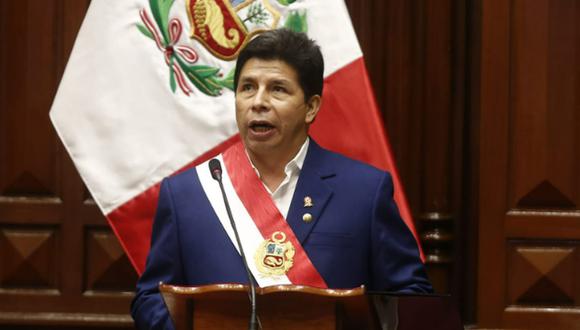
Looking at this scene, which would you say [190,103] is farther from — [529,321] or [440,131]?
[529,321]

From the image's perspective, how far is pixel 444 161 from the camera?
3.22 metres

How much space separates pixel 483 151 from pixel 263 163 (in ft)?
3.50

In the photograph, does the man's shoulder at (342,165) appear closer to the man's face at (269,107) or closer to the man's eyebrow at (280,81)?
the man's face at (269,107)

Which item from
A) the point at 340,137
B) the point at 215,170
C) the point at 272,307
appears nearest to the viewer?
the point at 272,307

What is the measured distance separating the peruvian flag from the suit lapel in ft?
1.51

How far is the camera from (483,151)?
314 centimetres

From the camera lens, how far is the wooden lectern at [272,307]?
1.62 metres

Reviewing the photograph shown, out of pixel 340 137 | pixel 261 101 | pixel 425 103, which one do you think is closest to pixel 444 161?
pixel 425 103

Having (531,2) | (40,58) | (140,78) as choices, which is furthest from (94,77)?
(531,2)

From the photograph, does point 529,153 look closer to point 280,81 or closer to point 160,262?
point 280,81

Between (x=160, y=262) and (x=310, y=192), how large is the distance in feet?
1.26

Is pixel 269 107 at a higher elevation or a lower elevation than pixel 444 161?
higher

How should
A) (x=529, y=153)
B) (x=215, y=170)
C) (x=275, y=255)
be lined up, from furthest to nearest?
(x=529, y=153)
(x=275, y=255)
(x=215, y=170)

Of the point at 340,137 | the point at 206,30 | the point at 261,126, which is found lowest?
the point at 340,137
